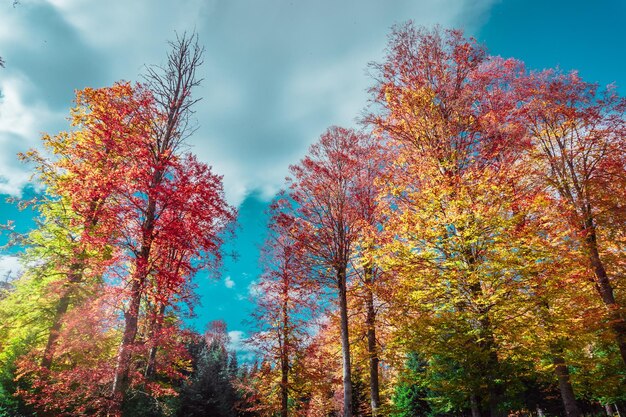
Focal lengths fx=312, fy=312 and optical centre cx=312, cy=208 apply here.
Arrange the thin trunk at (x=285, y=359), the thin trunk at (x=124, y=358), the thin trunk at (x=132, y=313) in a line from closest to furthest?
the thin trunk at (x=124, y=358)
the thin trunk at (x=132, y=313)
the thin trunk at (x=285, y=359)

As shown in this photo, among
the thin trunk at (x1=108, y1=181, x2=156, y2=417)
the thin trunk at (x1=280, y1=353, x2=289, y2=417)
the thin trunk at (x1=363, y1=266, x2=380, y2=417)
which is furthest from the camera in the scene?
the thin trunk at (x1=280, y1=353, x2=289, y2=417)

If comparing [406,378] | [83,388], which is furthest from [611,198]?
[83,388]

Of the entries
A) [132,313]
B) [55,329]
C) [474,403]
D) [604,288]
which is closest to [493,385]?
[474,403]

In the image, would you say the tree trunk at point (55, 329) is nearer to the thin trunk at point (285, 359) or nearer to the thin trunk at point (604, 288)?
the thin trunk at point (285, 359)

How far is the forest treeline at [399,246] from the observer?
308 inches

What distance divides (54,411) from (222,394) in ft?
44.2

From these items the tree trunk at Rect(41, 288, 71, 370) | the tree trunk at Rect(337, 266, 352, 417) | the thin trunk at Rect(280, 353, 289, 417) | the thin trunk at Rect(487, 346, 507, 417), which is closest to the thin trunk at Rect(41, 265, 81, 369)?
the tree trunk at Rect(41, 288, 71, 370)

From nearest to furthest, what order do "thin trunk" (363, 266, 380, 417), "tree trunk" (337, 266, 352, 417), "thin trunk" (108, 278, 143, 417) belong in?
"thin trunk" (108, 278, 143, 417), "tree trunk" (337, 266, 352, 417), "thin trunk" (363, 266, 380, 417)

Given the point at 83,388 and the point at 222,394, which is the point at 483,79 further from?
the point at 222,394

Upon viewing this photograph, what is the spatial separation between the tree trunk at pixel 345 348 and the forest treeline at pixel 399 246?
7 centimetres

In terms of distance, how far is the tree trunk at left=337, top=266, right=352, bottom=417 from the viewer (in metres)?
9.98

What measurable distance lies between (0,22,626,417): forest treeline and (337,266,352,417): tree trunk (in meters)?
0.07

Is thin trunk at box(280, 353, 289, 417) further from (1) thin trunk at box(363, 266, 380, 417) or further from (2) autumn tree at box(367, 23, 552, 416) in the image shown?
(2) autumn tree at box(367, 23, 552, 416)

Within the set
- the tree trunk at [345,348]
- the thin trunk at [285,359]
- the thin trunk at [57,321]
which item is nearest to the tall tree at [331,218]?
the tree trunk at [345,348]
